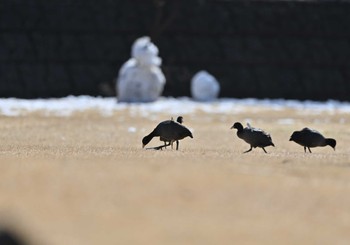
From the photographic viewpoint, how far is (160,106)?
21656 mm

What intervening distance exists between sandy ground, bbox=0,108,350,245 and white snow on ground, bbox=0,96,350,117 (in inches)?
327

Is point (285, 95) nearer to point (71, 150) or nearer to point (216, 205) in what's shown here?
point (71, 150)

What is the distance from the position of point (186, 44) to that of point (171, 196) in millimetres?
20674

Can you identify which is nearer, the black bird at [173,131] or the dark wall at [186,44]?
the black bird at [173,131]

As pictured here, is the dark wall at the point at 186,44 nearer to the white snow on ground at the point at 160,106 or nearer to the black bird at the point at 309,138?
the white snow on ground at the point at 160,106

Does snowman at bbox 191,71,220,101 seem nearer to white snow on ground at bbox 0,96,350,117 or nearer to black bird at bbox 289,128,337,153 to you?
white snow on ground at bbox 0,96,350,117

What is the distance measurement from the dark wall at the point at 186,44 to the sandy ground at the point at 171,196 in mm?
15156

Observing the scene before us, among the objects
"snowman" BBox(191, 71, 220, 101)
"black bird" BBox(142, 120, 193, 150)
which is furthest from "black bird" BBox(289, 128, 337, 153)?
"snowman" BBox(191, 71, 220, 101)

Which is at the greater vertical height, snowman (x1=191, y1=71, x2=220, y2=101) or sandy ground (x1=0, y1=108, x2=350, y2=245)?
sandy ground (x1=0, y1=108, x2=350, y2=245)

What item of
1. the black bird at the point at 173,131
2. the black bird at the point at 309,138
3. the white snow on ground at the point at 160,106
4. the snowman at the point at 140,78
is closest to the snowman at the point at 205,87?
the white snow on ground at the point at 160,106

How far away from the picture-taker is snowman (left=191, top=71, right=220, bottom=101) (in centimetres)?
2484

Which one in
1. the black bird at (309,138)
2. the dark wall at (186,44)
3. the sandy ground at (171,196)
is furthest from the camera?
the dark wall at (186,44)

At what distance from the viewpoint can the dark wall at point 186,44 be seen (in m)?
25.7

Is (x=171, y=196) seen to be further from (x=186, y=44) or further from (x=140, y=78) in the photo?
(x=186, y=44)
